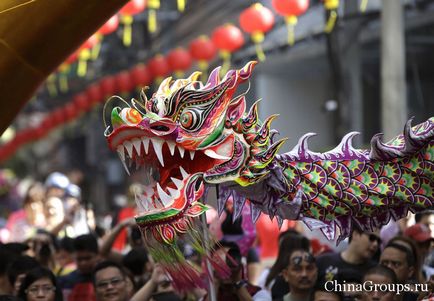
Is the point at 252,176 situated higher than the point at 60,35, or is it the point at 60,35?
the point at 60,35

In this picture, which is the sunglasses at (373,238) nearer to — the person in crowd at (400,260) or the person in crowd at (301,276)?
the person in crowd at (400,260)

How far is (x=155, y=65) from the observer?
699 inches

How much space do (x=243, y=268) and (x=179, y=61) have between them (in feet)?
35.4

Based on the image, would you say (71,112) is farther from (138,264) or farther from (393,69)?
(138,264)

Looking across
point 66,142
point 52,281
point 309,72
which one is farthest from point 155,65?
point 66,142

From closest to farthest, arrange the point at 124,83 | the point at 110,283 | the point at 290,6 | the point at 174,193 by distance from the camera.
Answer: the point at 174,193, the point at 110,283, the point at 290,6, the point at 124,83

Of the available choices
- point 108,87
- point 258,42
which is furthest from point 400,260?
point 108,87

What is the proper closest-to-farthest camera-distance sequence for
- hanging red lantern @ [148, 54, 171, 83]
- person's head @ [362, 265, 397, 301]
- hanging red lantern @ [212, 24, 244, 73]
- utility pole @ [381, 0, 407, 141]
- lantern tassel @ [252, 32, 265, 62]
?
person's head @ [362, 265, 397, 301]
utility pole @ [381, 0, 407, 141]
lantern tassel @ [252, 32, 265, 62]
hanging red lantern @ [212, 24, 244, 73]
hanging red lantern @ [148, 54, 171, 83]

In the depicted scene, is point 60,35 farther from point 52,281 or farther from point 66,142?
point 66,142

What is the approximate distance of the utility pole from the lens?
11945 millimetres

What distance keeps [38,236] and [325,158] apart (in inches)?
150

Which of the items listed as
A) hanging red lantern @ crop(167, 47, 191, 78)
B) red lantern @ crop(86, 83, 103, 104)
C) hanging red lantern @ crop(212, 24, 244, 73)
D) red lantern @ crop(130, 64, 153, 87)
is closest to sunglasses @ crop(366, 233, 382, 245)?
hanging red lantern @ crop(212, 24, 244, 73)

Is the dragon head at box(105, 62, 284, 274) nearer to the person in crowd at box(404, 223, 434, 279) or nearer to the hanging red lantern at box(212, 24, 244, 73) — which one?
the person in crowd at box(404, 223, 434, 279)

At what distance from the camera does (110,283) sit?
6.75 metres
